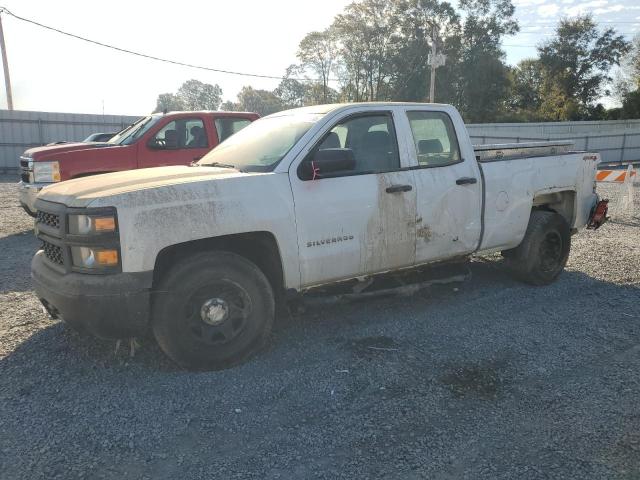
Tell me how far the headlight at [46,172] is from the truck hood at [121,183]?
4.40 m

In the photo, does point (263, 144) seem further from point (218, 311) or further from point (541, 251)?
point (541, 251)

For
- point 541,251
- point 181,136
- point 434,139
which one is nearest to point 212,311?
point 434,139

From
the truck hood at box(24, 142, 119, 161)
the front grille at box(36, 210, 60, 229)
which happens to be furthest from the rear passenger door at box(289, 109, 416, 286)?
the truck hood at box(24, 142, 119, 161)

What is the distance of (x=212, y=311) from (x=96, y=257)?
0.86 meters

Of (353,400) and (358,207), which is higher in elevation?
(358,207)

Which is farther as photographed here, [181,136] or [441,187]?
[181,136]

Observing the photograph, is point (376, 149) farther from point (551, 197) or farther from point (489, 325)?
point (551, 197)

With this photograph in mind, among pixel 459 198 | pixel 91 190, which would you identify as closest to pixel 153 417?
pixel 91 190

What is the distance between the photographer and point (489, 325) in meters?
4.69

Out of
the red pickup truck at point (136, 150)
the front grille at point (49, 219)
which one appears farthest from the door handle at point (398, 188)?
the red pickup truck at point (136, 150)

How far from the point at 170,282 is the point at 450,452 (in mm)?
2080

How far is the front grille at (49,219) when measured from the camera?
12.0ft

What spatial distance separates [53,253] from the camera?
382 cm

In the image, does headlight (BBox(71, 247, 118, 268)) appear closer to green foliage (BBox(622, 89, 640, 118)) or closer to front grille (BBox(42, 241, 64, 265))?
front grille (BBox(42, 241, 64, 265))
